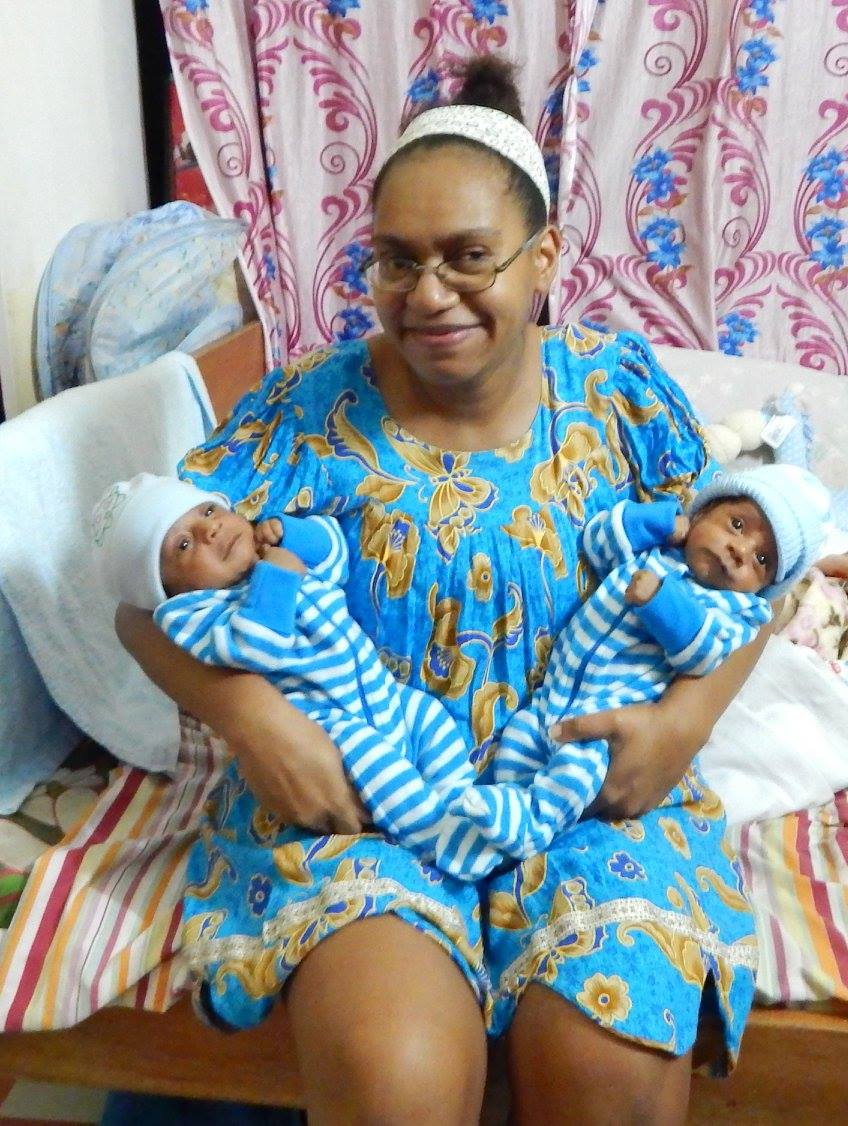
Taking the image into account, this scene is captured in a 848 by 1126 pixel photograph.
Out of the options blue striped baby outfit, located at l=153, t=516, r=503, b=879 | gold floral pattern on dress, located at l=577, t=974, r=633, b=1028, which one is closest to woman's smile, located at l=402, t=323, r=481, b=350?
blue striped baby outfit, located at l=153, t=516, r=503, b=879

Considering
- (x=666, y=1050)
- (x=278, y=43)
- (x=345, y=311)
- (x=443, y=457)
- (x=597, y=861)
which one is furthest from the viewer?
(x=345, y=311)

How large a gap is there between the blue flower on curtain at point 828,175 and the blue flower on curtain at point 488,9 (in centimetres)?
67

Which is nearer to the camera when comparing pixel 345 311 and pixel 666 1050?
pixel 666 1050

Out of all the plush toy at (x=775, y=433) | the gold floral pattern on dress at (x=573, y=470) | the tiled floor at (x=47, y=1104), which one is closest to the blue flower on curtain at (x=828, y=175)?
the plush toy at (x=775, y=433)

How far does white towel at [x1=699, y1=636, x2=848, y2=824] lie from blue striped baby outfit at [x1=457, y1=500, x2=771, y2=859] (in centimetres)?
29

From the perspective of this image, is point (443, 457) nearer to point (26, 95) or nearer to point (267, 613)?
point (267, 613)

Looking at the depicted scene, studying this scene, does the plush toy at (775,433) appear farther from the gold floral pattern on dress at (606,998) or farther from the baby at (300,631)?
the gold floral pattern on dress at (606,998)

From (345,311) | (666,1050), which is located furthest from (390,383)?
(345,311)

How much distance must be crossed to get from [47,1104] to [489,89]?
144 cm

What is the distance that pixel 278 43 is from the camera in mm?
1917

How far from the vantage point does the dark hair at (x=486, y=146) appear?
1.02m

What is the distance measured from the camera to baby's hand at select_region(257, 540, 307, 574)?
3.35 ft

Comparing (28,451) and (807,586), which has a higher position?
(28,451)

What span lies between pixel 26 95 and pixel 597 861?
4.46ft
